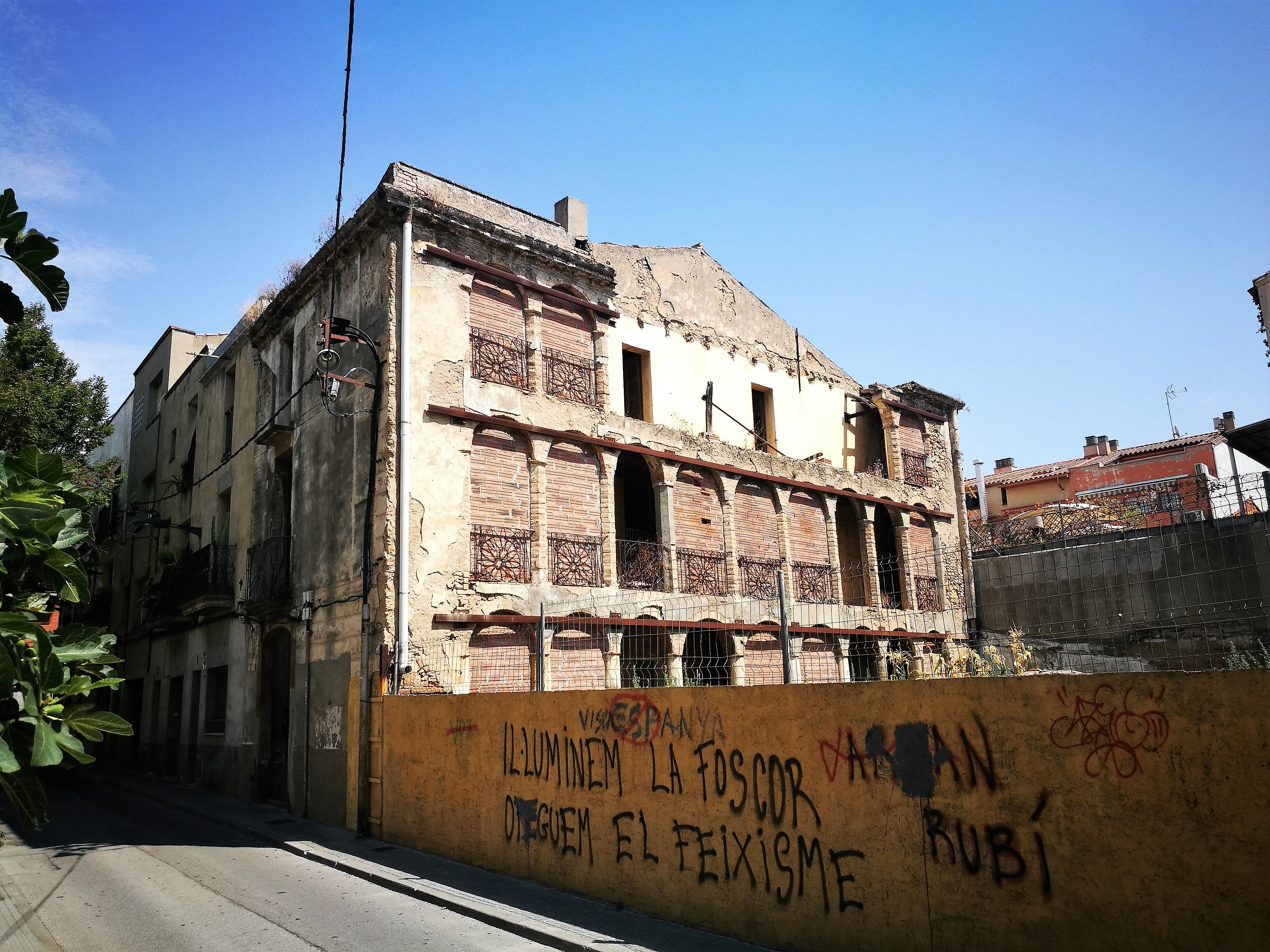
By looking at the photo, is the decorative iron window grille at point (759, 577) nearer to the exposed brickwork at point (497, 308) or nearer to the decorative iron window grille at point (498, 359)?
the decorative iron window grille at point (498, 359)

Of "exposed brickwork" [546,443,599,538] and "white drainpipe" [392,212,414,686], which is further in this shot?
"exposed brickwork" [546,443,599,538]

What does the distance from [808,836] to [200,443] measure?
21.6m

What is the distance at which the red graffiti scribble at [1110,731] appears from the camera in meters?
4.71

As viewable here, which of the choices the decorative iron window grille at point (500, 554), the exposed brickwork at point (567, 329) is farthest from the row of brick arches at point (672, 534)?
the exposed brickwork at point (567, 329)

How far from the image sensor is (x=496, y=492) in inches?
571

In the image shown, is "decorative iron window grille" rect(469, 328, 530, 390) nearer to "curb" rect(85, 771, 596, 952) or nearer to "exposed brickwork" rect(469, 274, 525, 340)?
"exposed brickwork" rect(469, 274, 525, 340)

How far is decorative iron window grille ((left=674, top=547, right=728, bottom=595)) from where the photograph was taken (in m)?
16.9

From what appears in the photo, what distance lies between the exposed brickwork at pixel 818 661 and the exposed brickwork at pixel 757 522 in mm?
2012

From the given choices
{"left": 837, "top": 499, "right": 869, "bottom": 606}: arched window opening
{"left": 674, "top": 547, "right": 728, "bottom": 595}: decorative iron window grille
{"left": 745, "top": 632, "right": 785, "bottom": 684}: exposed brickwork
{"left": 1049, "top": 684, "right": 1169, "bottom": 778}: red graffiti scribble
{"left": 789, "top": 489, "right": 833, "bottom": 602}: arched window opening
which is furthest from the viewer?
{"left": 837, "top": 499, "right": 869, "bottom": 606}: arched window opening

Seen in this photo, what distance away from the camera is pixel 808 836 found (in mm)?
6352

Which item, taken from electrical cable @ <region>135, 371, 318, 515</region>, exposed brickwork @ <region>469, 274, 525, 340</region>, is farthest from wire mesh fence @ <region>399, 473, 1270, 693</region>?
electrical cable @ <region>135, 371, 318, 515</region>

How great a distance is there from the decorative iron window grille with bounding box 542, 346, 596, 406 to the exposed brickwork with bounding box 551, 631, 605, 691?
14.2 ft

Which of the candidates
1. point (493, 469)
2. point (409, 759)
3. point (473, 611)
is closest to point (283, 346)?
point (493, 469)

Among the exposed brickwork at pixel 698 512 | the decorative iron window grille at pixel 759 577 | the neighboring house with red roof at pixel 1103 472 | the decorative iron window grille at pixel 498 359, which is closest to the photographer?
the decorative iron window grille at pixel 498 359
